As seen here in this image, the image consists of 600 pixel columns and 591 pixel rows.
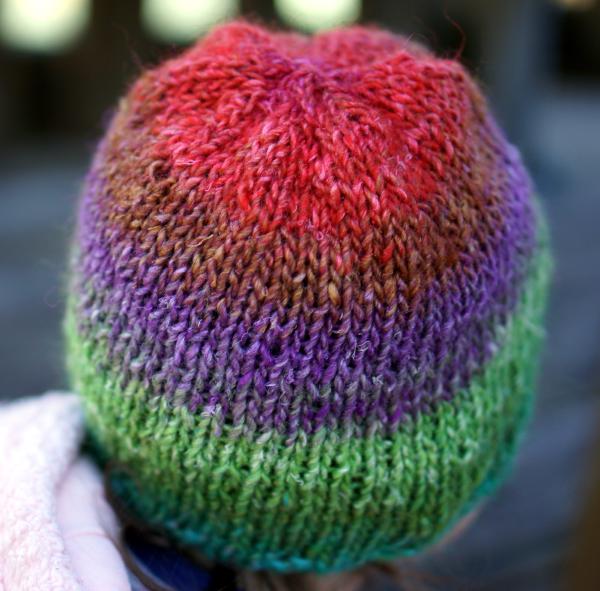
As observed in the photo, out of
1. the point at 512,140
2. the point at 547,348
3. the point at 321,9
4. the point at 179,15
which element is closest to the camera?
the point at 547,348

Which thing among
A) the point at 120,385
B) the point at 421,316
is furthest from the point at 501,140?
the point at 120,385

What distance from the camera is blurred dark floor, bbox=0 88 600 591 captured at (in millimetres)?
2508

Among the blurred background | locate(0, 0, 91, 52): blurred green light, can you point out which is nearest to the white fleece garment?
the blurred background

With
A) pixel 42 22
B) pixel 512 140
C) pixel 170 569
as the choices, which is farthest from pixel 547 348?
pixel 42 22

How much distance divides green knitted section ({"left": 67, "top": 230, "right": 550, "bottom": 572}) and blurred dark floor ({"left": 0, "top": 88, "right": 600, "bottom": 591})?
0.35 m

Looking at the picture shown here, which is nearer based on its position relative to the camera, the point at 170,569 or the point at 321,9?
the point at 170,569

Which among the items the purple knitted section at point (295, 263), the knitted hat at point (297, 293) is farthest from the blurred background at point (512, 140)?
the purple knitted section at point (295, 263)

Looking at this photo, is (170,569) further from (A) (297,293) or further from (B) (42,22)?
(B) (42,22)

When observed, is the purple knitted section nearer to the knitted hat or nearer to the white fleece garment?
the knitted hat

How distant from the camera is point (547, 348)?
3709 mm

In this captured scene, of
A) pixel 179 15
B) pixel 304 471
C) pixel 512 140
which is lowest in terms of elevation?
pixel 512 140

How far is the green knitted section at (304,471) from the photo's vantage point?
91 centimetres

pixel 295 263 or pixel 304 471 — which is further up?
pixel 295 263

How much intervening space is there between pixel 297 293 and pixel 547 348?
314cm
